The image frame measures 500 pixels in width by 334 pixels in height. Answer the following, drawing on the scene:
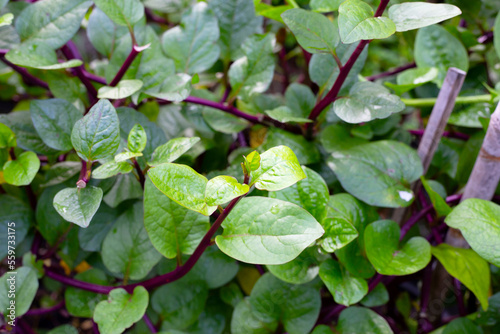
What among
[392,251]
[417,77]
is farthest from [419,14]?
[392,251]

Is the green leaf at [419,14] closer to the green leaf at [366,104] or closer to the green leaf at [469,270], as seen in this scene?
the green leaf at [366,104]

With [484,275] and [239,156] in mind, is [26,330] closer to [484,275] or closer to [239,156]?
[239,156]

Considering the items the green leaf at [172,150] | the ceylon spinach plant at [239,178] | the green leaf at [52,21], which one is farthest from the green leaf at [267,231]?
the green leaf at [52,21]

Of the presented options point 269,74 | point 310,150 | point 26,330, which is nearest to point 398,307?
point 310,150

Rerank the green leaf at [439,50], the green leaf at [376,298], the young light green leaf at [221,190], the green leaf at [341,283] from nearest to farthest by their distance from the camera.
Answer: the young light green leaf at [221,190] → the green leaf at [341,283] → the green leaf at [376,298] → the green leaf at [439,50]

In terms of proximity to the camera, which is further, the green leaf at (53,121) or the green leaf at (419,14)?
the green leaf at (53,121)

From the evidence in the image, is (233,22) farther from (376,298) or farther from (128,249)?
(376,298)

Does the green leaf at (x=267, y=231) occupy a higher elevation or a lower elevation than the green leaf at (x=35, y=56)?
lower
